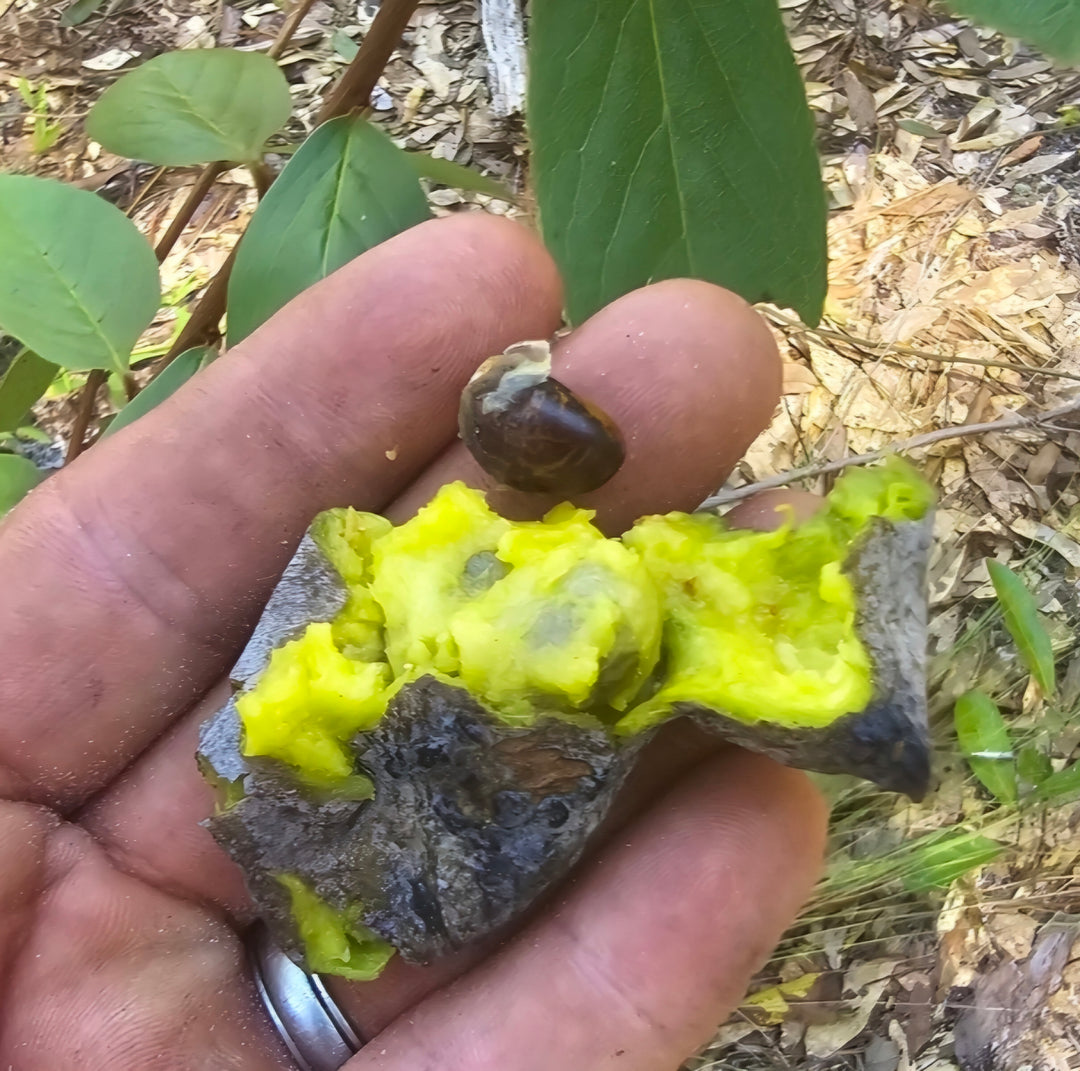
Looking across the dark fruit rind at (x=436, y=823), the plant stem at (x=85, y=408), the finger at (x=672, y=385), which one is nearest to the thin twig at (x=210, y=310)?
the plant stem at (x=85, y=408)

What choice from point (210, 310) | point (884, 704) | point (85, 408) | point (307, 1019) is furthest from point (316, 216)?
point (307, 1019)

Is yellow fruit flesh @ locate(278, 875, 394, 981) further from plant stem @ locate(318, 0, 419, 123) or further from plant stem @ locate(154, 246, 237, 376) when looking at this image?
plant stem @ locate(318, 0, 419, 123)

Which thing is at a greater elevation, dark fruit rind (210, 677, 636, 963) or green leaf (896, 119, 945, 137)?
dark fruit rind (210, 677, 636, 963)

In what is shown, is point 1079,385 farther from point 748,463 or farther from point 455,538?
point 455,538

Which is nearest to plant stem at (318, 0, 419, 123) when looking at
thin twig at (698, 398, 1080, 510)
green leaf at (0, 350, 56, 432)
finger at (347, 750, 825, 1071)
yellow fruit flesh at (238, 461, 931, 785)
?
yellow fruit flesh at (238, 461, 931, 785)

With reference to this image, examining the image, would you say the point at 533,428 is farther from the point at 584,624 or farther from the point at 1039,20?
the point at 1039,20

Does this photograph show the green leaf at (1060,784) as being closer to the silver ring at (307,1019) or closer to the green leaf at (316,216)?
the silver ring at (307,1019)
